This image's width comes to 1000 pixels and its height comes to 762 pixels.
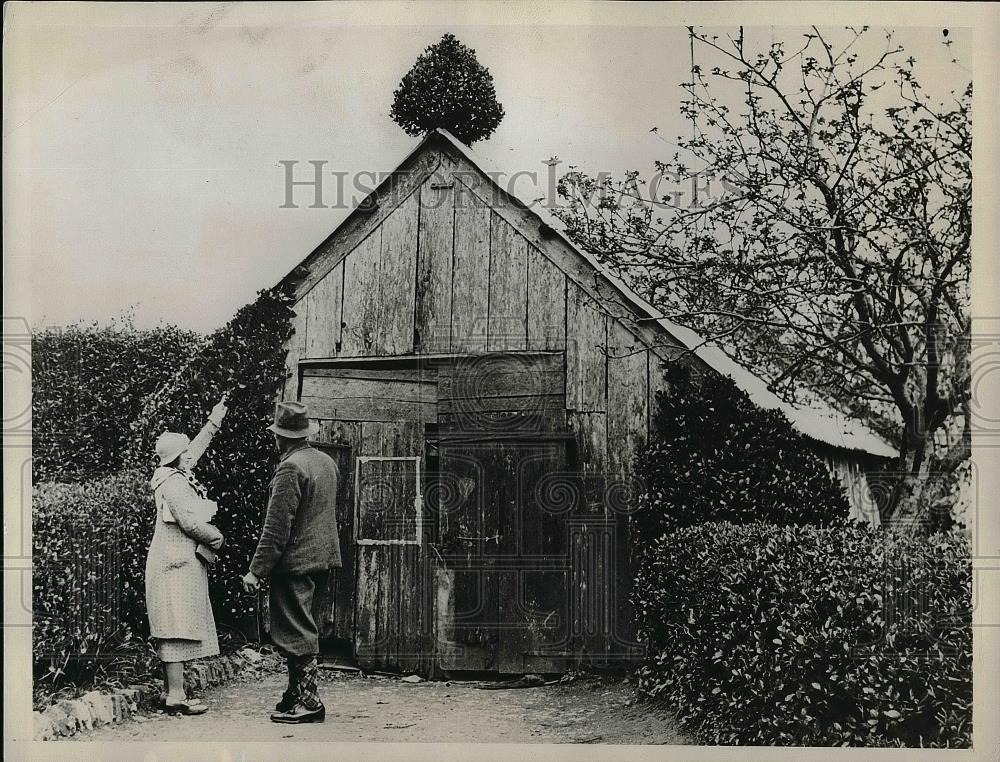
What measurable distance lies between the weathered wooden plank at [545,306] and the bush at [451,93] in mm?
838

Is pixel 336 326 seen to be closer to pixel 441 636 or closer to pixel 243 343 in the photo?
pixel 243 343

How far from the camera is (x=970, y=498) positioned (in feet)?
18.2

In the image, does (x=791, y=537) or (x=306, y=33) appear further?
(x=306, y=33)

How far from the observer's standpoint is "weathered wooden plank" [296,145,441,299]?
19.3ft

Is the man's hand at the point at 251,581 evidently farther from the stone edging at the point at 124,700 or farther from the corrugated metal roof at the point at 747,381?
the corrugated metal roof at the point at 747,381

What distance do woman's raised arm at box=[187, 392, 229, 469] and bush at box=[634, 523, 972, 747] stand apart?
9.14 ft

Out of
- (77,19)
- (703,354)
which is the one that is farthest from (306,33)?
(703,354)

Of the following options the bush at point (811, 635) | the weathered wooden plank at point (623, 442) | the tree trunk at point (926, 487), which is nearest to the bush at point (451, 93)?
the weathered wooden plank at point (623, 442)

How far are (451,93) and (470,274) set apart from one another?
1.10 metres

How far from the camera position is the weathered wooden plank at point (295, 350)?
19.4ft

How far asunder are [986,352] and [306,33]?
14.8 feet

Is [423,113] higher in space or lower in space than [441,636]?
higher

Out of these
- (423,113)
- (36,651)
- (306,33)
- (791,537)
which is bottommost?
(36,651)

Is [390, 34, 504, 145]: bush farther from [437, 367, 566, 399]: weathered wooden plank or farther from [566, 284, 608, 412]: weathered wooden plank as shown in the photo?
[437, 367, 566, 399]: weathered wooden plank
